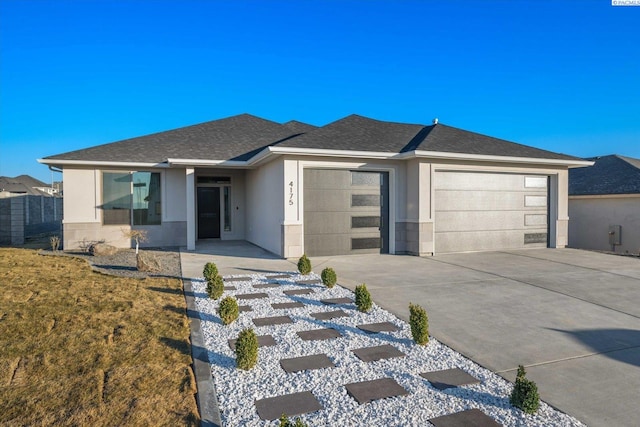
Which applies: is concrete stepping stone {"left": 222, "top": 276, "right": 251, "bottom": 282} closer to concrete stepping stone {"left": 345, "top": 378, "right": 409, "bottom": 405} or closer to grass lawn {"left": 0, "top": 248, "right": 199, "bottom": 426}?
grass lawn {"left": 0, "top": 248, "right": 199, "bottom": 426}

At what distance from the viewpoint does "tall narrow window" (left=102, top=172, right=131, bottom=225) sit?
12.3m

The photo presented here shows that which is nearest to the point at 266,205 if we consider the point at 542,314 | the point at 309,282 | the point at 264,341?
the point at 309,282

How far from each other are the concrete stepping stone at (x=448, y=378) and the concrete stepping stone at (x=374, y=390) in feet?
1.09

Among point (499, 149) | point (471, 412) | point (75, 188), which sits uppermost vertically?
point (499, 149)

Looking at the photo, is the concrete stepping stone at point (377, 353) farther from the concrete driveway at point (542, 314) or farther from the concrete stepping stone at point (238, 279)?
the concrete stepping stone at point (238, 279)

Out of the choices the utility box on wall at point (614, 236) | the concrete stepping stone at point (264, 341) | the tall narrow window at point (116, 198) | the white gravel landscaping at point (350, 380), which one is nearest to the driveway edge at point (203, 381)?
the white gravel landscaping at point (350, 380)

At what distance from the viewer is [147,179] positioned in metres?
12.7

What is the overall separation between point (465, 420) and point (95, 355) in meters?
3.56

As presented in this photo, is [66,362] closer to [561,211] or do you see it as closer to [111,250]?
[111,250]

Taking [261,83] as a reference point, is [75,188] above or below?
below

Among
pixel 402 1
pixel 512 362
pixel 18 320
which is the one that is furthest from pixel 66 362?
pixel 402 1

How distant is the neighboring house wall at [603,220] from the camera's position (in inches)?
569

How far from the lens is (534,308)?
5.51m

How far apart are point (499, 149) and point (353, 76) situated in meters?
8.02
